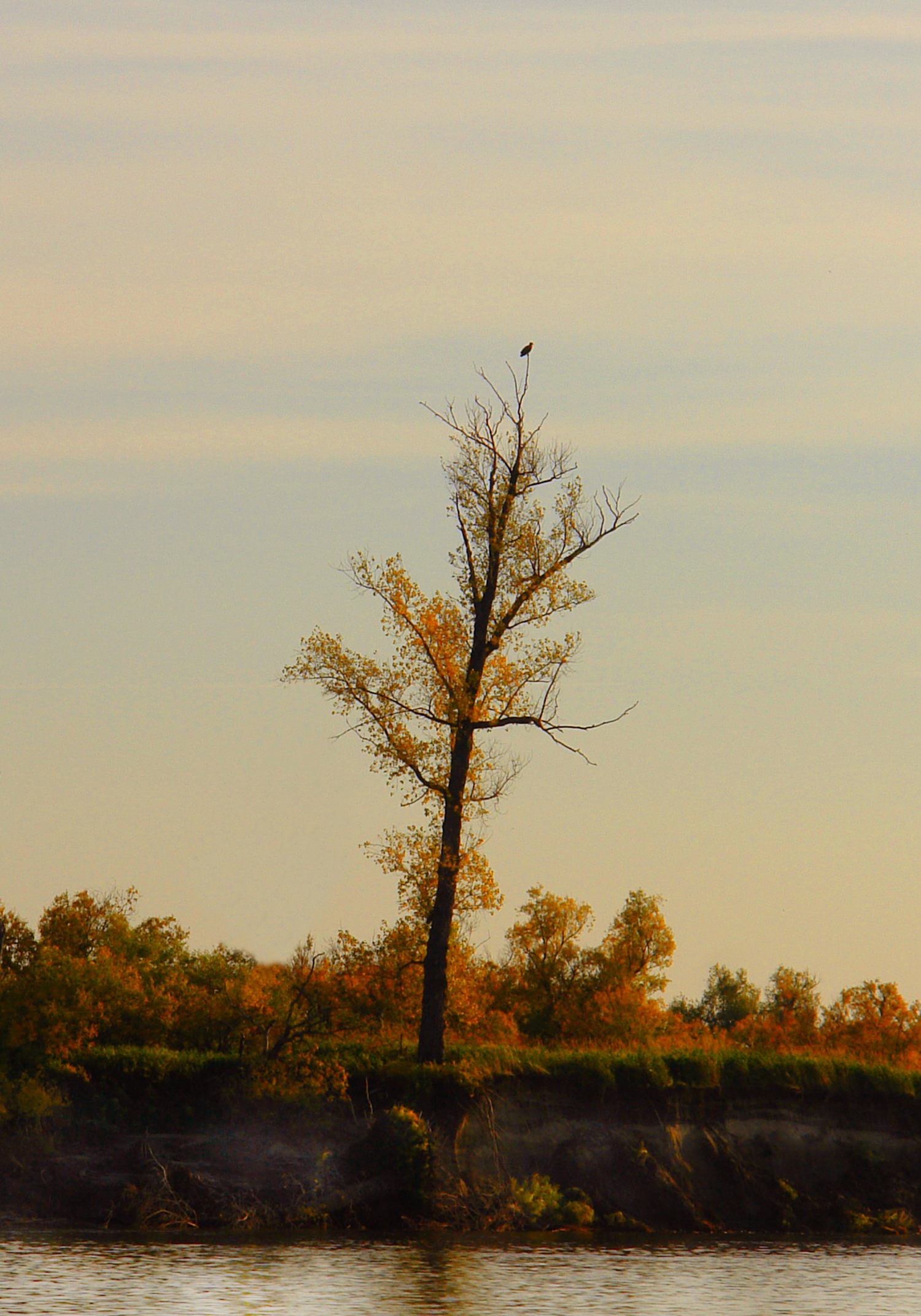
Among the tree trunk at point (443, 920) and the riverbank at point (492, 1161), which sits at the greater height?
the tree trunk at point (443, 920)

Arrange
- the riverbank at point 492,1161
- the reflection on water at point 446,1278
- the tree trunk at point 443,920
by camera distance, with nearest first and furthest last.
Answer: the reflection on water at point 446,1278 → the riverbank at point 492,1161 → the tree trunk at point 443,920

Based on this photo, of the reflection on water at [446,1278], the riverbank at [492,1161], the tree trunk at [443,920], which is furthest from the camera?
the tree trunk at [443,920]

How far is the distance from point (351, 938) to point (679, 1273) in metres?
13.5

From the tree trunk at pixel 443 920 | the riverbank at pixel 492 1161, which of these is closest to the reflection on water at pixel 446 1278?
the riverbank at pixel 492 1161

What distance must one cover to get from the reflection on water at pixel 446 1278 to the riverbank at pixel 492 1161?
97.2 inches

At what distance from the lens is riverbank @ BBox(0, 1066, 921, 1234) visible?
38.0m

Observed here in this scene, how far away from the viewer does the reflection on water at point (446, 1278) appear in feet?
90.4

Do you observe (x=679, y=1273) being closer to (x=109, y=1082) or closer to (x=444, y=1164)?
(x=444, y=1164)

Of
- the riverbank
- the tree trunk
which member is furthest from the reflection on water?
the tree trunk

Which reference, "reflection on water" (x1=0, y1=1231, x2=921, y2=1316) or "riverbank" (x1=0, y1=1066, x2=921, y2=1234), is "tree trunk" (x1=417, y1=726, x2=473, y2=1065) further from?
"reflection on water" (x1=0, y1=1231, x2=921, y2=1316)

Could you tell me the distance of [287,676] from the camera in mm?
42969

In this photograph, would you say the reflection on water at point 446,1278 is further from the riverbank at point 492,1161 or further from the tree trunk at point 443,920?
the tree trunk at point 443,920

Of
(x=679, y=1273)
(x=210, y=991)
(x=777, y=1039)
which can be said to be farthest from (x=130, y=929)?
(x=777, y=1039)

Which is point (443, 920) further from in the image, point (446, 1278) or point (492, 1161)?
point (446, 1278)
